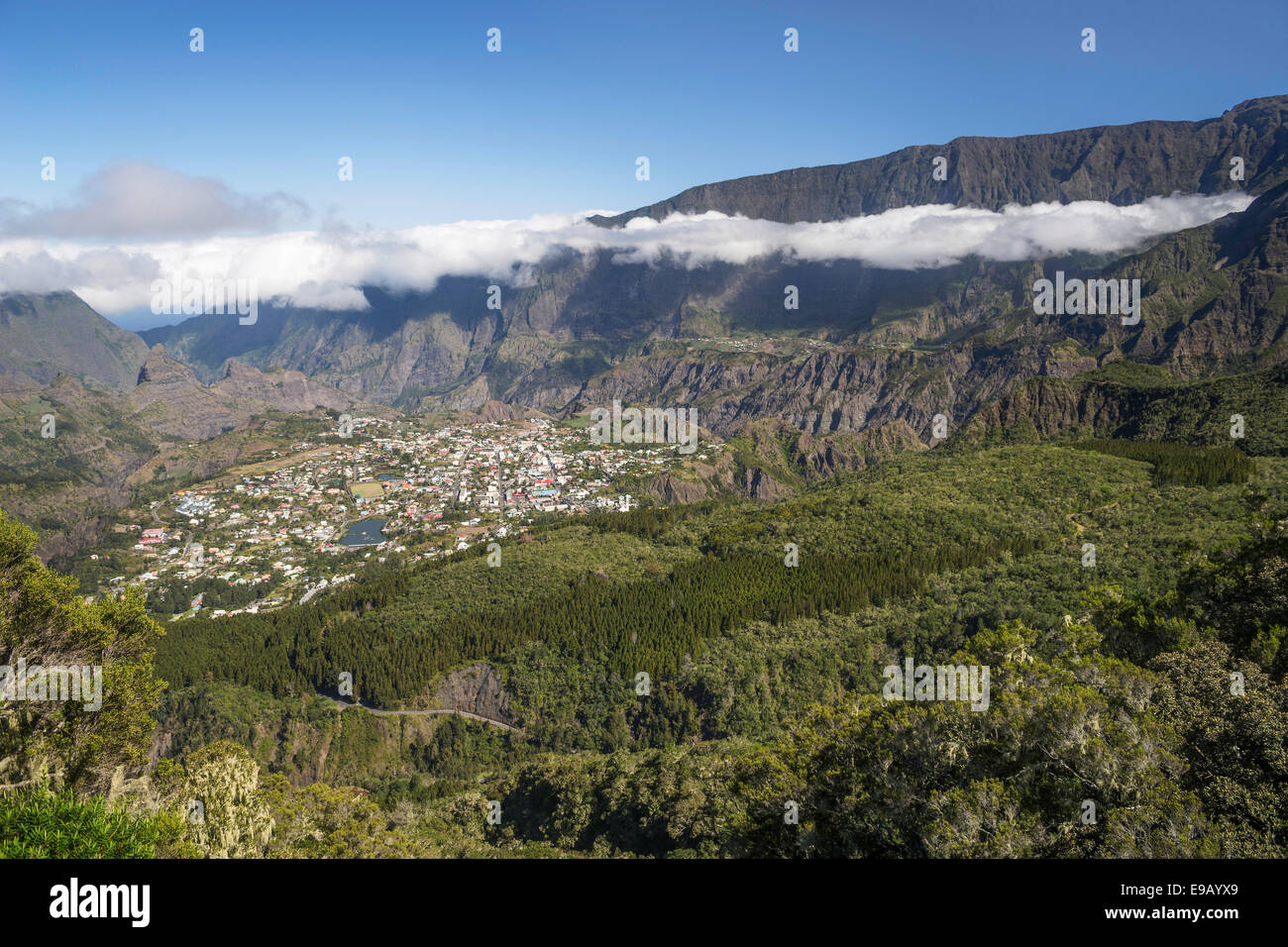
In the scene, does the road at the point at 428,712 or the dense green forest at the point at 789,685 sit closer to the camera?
the dense green forest at the point at 789,685


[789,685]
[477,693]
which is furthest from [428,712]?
[789,685]

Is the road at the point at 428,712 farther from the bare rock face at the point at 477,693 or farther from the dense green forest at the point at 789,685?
the dense green forest at the point at 789,685

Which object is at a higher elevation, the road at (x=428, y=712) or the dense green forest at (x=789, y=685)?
the dense green forest at (x=789, y=685)

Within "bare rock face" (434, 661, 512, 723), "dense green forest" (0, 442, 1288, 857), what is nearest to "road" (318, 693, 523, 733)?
"bare rock face" (434, 661, 512, 723)

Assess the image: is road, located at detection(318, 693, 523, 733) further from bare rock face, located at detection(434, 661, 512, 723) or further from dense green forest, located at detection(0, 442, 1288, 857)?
dense green forest, located at detection(0, 442, 1288, 857)

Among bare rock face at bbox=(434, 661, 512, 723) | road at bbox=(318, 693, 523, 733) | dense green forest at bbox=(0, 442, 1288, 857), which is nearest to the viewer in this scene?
dense green forest at bbox=(0, 442, 1288, 857)

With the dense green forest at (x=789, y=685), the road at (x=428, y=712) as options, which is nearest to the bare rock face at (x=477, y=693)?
the road at (x=428, y=712)
